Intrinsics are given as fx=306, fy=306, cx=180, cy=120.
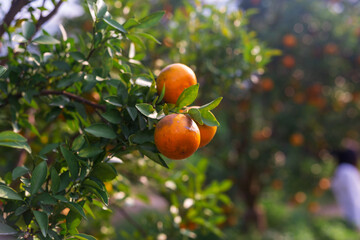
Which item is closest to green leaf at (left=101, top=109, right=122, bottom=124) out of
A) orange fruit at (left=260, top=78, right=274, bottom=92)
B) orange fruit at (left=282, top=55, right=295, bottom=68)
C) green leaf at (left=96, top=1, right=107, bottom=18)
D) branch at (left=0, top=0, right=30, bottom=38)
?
green leaf at (left=96, top=1, right=107, bottom=18)

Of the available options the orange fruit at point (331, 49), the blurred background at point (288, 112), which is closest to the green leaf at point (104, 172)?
the blurred background at point (288, 112)

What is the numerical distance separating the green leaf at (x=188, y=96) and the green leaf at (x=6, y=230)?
37 cm

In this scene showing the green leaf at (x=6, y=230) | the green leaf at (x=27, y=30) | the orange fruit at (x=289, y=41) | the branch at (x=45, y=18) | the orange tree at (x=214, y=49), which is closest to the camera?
the green leaf at (x=6, y=230)

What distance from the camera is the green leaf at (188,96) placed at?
1.92 feet

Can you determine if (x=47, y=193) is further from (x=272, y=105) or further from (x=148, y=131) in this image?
(x=272, y=105)

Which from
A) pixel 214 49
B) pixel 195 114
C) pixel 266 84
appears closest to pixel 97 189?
pixel 195 114

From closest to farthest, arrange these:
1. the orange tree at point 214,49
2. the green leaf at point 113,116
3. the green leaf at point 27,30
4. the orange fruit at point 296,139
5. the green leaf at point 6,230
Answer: the green leaf at point 6,230
the green leaf at point 113,116
the green leaf at point 27,30
the orange tree at point 214,49
the orange fruit at point 296,139

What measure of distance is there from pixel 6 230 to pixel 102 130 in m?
0.24

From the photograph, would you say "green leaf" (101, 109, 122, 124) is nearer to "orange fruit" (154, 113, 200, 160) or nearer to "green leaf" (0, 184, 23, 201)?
"orange fruit" (154, 113, 200, 160)

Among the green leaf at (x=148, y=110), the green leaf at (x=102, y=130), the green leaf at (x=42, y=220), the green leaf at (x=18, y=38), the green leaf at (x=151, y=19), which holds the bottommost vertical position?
the green leaf at (x=42, y=220)

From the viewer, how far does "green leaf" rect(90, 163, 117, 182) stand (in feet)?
1.98

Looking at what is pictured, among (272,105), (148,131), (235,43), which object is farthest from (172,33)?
(272,105)

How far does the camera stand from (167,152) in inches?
22.8

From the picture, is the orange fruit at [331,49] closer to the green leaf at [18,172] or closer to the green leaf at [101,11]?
the green leaf at [101,11]
